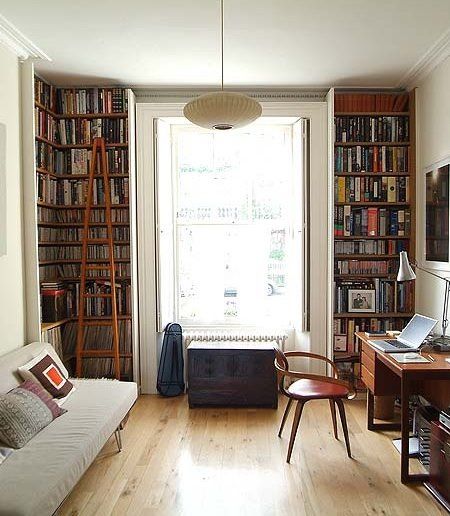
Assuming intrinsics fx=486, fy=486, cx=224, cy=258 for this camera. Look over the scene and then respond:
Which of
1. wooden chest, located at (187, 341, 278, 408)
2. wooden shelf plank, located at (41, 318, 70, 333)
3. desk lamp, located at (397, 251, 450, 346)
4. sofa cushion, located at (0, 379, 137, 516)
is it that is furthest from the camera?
wooden chest, located at (187, 341, 278, 408)

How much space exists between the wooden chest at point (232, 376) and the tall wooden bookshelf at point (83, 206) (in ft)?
2.17

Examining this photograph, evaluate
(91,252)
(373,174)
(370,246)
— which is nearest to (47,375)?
(91,252)

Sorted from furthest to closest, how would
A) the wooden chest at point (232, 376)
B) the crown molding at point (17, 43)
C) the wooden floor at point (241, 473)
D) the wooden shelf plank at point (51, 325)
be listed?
the wooden chest at point (232, 376) → the wooden shelf plank at point (51, 325) → the crown molding at point (17, 43) → the wooden floor at point (241, 473)

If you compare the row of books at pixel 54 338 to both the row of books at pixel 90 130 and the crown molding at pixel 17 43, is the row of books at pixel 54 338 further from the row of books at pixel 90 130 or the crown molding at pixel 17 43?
the crown molding at pixel 17 43

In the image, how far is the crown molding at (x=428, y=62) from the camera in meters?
3.64

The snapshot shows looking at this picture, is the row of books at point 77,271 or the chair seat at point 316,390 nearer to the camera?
the chair seat at point 316,390

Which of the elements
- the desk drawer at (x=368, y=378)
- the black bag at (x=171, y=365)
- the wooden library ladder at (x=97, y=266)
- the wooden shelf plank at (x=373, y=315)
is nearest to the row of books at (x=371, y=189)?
the wooden shelf plank at (x=373, y=315)

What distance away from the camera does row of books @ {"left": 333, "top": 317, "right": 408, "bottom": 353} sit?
4668 mm

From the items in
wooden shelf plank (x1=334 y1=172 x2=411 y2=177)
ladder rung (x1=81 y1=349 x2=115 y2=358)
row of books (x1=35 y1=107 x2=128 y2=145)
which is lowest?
ladder rung (x1=81 y1=349 x2=115 y2=358)

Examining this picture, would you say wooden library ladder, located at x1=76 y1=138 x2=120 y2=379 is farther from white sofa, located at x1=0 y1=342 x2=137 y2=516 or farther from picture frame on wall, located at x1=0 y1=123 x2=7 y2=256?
picture frame on wall, located at x1=0 y1=123 x2=7 y2=256

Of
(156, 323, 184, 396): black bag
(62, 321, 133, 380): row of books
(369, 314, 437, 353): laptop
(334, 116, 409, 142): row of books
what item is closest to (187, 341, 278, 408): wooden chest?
(156, 323, 184, 396): black bag

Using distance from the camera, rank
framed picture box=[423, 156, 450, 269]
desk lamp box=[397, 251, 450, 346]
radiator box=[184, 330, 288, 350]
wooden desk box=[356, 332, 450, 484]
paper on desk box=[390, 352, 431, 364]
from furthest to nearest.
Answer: radiator box=[184, 330, 288, 350] < framed picture box=[423, 156, 450, 269] < desk lamp box=[397, 251, 450, 346] < paper on desk box=[390, 352, 431, 364] < wooden desk box=[356, 332, 450, 484]

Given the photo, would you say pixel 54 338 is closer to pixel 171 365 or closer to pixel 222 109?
pixel 171 365

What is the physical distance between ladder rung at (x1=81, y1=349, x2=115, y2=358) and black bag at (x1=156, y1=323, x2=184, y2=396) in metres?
0.50
